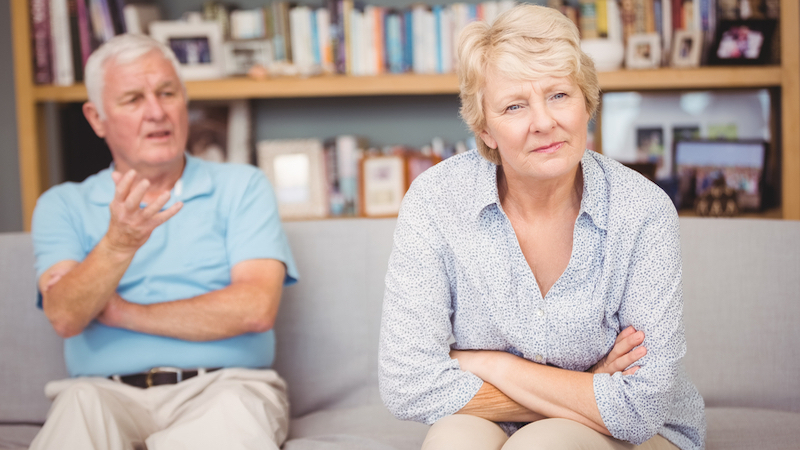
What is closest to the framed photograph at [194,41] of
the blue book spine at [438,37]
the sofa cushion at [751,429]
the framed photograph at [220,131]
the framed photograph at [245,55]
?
the framed photograph at [245,55]

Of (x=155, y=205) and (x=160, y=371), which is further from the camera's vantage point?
(x=160, y=371)

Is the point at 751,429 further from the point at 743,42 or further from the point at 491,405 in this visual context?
the point at 743,42

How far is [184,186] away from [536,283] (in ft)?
2.96

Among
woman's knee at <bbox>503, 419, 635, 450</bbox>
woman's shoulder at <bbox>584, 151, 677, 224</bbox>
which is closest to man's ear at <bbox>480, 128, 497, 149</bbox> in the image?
woman's shoulder at <bbox>584, 151, 677, 224</bbox>

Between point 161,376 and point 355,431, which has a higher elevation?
point 161,376

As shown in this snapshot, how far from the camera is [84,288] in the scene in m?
1.38

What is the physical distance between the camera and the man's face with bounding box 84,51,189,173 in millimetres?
1590

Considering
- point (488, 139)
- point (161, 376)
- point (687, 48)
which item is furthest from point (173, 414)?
point (687, 48)

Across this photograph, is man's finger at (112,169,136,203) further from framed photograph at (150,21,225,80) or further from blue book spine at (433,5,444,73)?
blue book spine at (433,5,444,73)

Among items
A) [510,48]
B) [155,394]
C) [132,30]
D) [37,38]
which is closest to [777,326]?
[510,48]

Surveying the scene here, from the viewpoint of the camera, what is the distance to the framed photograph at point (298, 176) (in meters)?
2.53

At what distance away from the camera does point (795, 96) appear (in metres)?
Answer: 2.19

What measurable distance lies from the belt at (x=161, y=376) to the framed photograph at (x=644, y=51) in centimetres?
172

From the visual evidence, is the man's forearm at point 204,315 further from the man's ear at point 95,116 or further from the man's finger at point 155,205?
the man's ear at point 95,116
